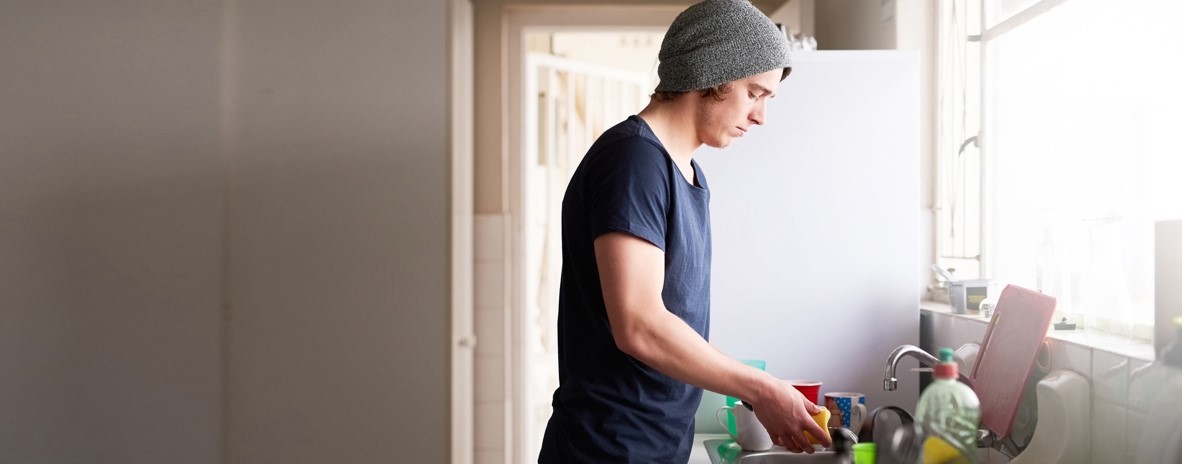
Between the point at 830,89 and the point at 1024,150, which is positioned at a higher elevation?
the point at 830,89

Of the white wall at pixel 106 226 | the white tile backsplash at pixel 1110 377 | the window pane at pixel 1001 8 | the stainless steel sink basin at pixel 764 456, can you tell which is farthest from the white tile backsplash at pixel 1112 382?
the white wall at pixel 106 226

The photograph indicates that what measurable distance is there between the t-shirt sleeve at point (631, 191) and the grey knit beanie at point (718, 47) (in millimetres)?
146

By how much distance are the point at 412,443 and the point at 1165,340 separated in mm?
1753

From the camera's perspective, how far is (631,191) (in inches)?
47.3

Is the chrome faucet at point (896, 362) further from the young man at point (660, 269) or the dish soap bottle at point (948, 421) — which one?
the dish soap bottle at point (948, 421)

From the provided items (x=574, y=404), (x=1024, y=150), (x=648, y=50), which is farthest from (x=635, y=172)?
(x=648, y=50)

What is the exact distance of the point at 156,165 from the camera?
2305 mm

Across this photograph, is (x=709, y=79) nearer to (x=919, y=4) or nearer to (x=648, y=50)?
(x=919, y=4)

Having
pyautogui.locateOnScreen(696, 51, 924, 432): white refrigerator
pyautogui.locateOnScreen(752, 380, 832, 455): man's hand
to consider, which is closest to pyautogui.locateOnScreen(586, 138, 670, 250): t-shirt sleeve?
pyautogui.locateOnScreen(752, 380, 832, 455): man's hand

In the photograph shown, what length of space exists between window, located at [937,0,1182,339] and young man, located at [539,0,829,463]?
60cm

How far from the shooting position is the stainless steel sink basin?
→ 1.56 meters

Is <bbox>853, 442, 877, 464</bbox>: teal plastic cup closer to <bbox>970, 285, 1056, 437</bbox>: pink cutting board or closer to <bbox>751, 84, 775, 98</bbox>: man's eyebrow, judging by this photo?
<bbox>970, 285, 1056, 437</bbox>: pink cutting board

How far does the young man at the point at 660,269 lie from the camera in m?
1.19

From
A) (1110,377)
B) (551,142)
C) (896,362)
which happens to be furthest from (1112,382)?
(551,142)
